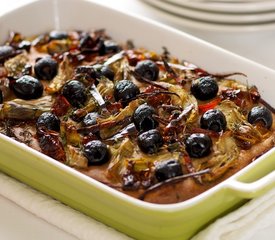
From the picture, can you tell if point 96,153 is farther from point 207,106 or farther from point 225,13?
point 225,13

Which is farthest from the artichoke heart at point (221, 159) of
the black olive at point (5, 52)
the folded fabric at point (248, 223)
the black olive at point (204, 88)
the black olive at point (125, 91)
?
the black olive at point (5, 52)

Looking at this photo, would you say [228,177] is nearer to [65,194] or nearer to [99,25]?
[65,194]

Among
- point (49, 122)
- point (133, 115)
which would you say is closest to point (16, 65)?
point (49, 122)

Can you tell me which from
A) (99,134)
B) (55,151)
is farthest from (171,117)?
(55,151)

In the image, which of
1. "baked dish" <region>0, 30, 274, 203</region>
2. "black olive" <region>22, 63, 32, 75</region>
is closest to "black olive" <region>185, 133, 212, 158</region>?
"baked dish" <region>0, 30, 274, 203</region>

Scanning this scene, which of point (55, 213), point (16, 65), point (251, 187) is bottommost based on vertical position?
point (55, 213)
